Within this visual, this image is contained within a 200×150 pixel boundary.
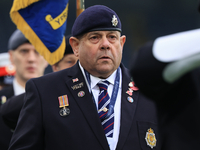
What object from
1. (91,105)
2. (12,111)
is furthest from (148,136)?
(12,111)

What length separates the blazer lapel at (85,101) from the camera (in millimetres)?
2439

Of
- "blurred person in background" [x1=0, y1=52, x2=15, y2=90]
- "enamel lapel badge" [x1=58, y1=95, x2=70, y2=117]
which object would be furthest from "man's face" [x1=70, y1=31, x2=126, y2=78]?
"blurred person in background" [x1=0, y1=52, x2=15, y2=90]

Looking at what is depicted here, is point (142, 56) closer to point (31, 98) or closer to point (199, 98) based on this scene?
point (199, 98)

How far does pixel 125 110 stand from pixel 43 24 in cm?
160

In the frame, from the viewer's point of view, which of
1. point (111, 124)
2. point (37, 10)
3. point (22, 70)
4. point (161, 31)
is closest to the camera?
point (111, 124)

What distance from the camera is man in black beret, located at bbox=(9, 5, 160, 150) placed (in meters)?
2.47

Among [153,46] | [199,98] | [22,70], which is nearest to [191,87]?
[199,98]

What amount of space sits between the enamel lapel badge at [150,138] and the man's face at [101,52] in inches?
21.0

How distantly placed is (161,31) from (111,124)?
8.34 m

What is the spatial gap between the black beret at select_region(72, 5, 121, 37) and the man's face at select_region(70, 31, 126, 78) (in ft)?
0.12

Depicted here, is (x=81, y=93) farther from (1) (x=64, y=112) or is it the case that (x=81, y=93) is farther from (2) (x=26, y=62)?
(2) (x=26, y=62)

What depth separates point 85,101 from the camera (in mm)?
2592

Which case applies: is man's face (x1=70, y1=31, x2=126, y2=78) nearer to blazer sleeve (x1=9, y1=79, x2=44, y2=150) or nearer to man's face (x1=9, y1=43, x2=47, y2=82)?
blazer sleeve (x1=9, y1=79, x2=44, y2=150)

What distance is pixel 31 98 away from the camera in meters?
2.64
